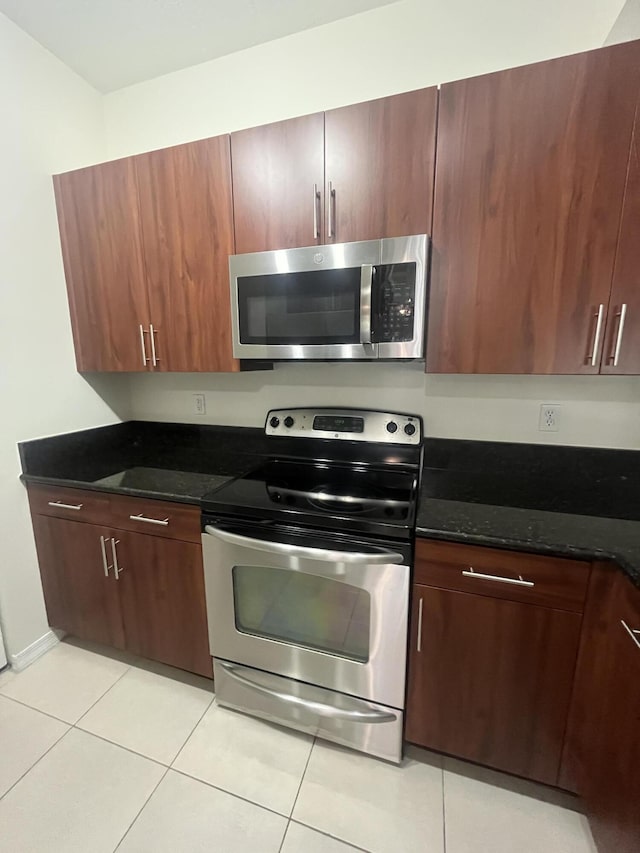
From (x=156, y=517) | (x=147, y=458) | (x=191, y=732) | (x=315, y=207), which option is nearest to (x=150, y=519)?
(x=156, y=517)

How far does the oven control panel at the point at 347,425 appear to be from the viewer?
1605 mm

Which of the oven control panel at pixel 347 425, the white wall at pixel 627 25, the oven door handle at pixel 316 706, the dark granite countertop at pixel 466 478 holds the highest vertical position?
the white wall at pixel 627 25

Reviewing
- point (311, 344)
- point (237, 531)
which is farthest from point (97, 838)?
point (311, 344)

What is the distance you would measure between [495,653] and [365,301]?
1.18 metres

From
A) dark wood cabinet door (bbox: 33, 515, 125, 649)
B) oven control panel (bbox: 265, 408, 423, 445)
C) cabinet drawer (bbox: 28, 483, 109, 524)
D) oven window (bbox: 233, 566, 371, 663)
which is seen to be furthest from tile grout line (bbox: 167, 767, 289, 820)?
oven control panel (bbox: 265, 408, 423, 445)

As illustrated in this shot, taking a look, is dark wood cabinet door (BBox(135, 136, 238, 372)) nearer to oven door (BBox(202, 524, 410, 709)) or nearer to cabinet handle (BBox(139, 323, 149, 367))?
cabinet handle (BBox(139, 323, 149, 367))

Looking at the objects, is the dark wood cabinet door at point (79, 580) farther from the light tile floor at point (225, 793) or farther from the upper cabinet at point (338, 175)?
the upper cabinet at point (338, 175)

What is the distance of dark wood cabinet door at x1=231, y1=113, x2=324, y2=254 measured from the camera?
1299 millimetres

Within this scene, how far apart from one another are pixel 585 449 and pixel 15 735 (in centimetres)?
249

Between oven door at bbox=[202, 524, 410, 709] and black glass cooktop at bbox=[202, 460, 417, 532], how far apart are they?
7 centimetres

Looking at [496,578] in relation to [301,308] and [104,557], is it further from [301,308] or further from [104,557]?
[104,557]

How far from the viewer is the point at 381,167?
122 centimetres

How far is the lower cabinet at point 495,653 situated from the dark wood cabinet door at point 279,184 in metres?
1.19

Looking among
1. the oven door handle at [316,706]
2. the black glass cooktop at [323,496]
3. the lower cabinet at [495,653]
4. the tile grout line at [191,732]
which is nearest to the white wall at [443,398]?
the black glass cooktop at [323,496]
